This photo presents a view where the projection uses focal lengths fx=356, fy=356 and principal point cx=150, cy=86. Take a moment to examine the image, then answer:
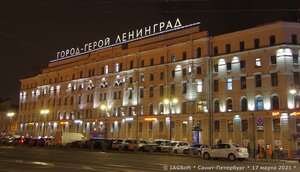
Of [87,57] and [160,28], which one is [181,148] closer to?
[160,28]

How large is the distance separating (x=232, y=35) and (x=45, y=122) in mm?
52165

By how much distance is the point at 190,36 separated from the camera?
60125 mm

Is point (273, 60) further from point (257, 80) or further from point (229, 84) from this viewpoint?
point (229, 84)

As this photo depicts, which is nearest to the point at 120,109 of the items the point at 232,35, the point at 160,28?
the point at 160,28

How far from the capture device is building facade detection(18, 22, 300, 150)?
49594mm

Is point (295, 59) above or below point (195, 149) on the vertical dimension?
above

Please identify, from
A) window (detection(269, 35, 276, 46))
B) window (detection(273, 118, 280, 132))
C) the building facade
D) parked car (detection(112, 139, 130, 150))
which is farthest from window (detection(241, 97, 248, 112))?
parked car (detection(112, 139, 130, 150))

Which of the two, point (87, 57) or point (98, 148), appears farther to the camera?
point (87, 57)

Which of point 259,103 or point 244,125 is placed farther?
point 244,125

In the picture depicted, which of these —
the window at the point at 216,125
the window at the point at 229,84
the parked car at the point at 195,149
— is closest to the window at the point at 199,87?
the window at the point at 229,84

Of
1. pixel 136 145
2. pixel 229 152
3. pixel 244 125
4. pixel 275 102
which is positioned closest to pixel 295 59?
pixel 275 102

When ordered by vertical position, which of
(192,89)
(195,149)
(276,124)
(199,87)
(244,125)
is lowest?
(195,149)

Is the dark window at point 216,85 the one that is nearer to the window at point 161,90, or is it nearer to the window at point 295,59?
the window at point 161,90

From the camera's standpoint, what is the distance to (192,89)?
58.3 meters
